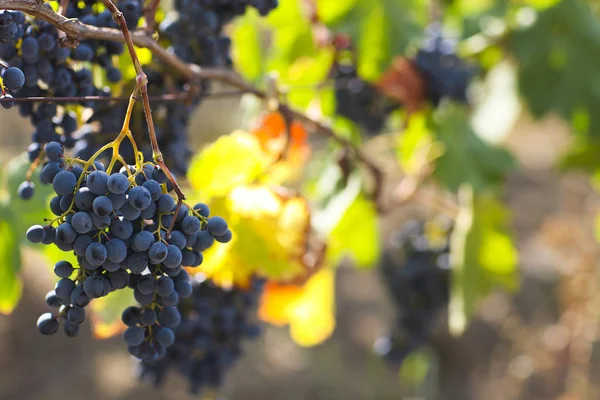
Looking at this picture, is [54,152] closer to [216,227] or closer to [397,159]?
[216,227]

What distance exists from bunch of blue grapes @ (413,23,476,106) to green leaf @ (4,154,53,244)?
0.67 metres

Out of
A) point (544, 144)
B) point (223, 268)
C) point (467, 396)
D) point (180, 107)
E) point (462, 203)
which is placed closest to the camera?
point (180, 107)

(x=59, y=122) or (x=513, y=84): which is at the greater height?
(x=513, y=84)

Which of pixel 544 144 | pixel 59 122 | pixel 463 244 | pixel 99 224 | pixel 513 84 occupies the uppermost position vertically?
pixel 544 144

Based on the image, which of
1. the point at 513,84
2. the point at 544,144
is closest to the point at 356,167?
the point at 513,84

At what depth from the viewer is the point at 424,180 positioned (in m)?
1.24

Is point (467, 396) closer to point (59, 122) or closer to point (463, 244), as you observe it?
point (463, 244)

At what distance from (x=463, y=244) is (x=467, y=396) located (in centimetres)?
190

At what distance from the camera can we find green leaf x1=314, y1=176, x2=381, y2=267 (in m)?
1.14

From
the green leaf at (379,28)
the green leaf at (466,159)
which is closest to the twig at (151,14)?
the green leaf at (379,28)

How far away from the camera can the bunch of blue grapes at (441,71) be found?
119 centimetres

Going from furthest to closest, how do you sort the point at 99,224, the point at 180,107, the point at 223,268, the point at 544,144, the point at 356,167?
the point at 544,144 < the point at 356,167 < the point at 223,268 < the point at 180,107 < the point at 99,224

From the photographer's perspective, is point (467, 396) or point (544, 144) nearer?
point (467, 396)

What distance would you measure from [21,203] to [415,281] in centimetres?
77
